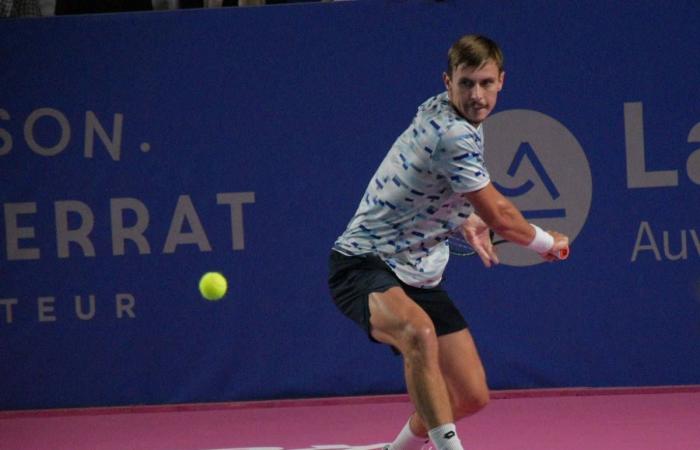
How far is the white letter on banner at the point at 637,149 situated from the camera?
6.01m

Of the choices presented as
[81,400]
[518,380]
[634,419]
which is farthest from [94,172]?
[634,419]

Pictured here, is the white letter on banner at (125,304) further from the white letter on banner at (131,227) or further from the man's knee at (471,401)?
the man's knee at (471,401)

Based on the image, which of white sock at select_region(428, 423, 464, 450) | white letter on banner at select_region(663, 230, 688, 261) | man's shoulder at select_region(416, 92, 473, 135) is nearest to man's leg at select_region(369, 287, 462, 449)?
white sock at select_region(428, 423, 464, 450)

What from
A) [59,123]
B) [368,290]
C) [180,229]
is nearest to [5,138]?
[59,123]

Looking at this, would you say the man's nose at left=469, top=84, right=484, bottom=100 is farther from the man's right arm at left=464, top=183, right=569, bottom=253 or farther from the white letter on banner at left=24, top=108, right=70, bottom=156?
the white letter on banner at left=24, top=108, right=70, bottom=156

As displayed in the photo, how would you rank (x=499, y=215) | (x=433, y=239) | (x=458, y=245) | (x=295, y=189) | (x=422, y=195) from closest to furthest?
(x=499, y=215), (x=422, y=195), (x=433, y=239), (x=458, y=245), (x=295, y=189)

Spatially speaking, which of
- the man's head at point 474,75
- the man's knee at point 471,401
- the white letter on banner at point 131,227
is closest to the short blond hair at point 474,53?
the man's head at point 474,75

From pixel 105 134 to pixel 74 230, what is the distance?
499 millimetres

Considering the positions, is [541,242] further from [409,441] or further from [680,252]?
[680,252]

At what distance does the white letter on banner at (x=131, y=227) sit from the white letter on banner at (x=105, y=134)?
226 millimetres

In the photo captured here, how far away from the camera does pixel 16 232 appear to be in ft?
20.4

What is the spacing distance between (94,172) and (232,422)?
142 centimetres

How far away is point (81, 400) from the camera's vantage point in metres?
6.27

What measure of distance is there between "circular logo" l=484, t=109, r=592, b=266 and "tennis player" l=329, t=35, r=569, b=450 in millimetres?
1879
